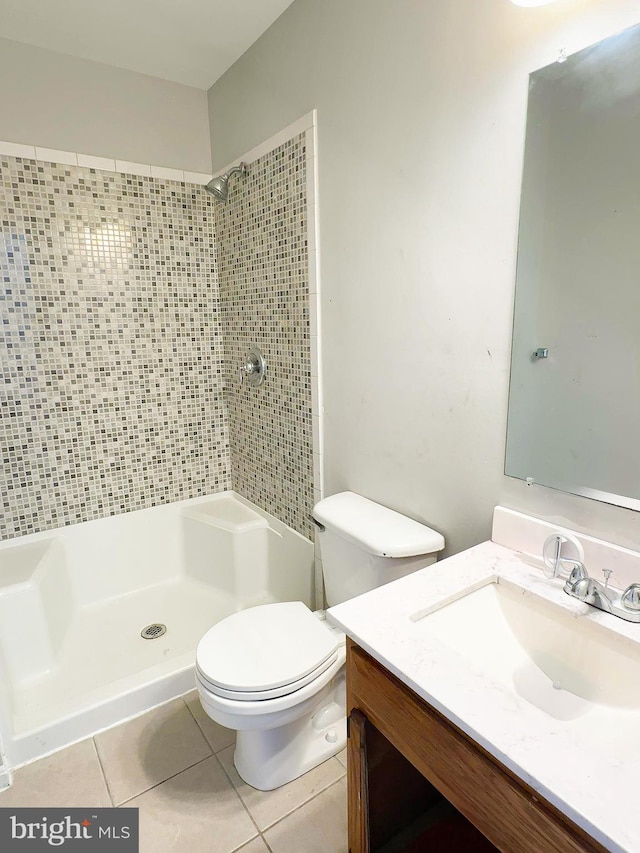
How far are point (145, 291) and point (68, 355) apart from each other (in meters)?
0.47

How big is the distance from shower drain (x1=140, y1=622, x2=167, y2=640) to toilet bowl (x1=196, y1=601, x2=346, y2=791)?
2.57 ft

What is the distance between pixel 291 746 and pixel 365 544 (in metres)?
0.70

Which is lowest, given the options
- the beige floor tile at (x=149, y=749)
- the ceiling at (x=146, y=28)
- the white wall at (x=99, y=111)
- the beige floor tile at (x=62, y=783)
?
the beige floor tile at (x=149, y=749)

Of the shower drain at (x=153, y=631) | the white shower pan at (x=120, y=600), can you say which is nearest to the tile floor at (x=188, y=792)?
→ the white shower pan at (x=120, y=600)

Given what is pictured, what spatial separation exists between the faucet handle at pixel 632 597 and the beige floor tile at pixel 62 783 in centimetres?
154

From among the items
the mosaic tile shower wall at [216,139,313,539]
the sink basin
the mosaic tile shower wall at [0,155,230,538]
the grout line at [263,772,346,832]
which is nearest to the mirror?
the sink basin

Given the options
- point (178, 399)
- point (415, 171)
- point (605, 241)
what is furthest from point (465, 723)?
point (178, 399)

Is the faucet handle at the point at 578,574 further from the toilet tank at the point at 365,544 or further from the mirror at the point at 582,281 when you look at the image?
the toilet tank at the point at 365,544

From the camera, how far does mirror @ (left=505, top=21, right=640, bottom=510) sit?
97 centimetres

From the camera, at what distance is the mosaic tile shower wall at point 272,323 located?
1.88m

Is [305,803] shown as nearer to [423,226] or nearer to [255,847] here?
[255,847]

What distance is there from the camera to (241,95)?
2.08 meters

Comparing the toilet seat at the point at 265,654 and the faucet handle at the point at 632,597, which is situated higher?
the faucet handle at the point at 632,597

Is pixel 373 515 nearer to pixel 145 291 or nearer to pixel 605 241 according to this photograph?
pixel 605 241
